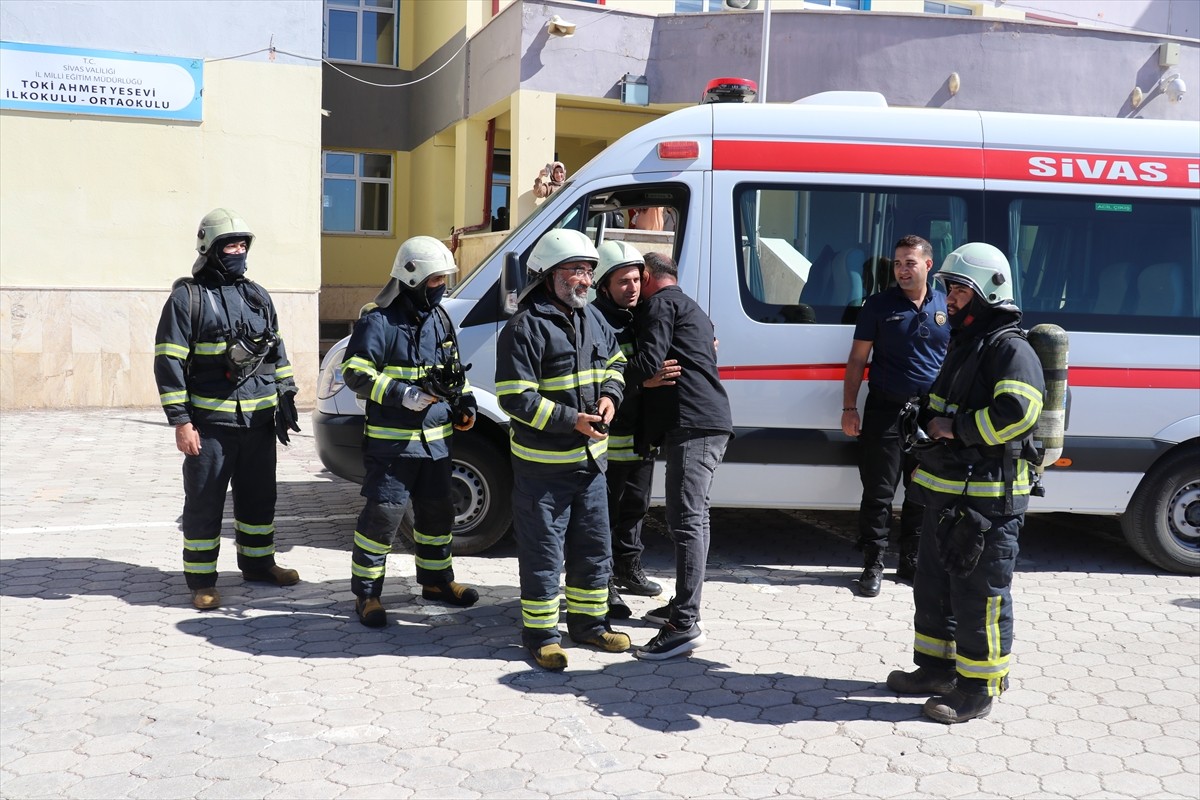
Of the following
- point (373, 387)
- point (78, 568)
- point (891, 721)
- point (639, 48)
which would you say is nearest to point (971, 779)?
point (891, 721)

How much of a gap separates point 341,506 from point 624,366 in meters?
4.00

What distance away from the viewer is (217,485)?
239 inches

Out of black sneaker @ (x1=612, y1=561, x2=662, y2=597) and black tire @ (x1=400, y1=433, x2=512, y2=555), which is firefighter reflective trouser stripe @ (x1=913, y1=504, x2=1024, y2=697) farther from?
black tire @ (x1=400, y1=433, x2=512, y2=555)

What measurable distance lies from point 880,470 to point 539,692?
8.20ft

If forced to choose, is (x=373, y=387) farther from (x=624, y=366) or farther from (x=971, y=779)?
(x=971, y=779)

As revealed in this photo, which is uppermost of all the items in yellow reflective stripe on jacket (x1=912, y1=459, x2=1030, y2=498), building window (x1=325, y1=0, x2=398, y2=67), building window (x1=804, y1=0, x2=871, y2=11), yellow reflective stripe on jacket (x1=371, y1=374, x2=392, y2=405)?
building window (x1=804, y1=0, x2=871, y2=11)

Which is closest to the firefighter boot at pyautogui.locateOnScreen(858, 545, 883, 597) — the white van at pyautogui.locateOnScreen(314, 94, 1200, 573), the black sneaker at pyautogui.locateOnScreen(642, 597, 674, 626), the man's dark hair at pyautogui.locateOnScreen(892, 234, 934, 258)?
the white van at pyautogui.locateOnScreen(314, 94, 1200, 573)

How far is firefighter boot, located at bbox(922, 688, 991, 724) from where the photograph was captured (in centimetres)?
470

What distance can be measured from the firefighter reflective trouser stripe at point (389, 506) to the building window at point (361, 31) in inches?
665

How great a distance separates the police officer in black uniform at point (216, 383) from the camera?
231 inches

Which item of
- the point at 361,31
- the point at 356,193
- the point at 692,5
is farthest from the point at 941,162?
the point at 361,31

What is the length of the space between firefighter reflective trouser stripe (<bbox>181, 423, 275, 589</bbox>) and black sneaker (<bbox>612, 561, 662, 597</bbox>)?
1.94 metres

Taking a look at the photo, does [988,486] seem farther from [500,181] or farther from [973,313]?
[500,181]

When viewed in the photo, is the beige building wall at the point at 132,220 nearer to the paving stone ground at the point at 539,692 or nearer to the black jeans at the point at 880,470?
the paving stone ground at the point at 539,692
